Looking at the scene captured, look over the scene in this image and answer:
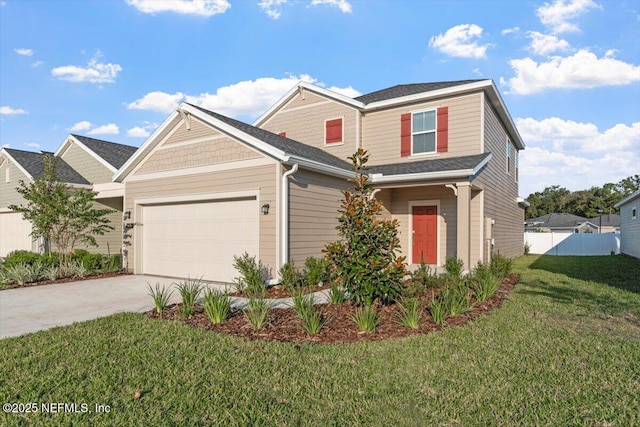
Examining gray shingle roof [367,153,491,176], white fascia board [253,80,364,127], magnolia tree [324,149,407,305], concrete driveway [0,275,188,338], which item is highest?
white fascia board [253,80,364,127]

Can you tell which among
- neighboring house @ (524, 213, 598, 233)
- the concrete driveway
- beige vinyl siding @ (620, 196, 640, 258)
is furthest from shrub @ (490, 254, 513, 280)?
neighboring house @ (524, 213, 598, 233)

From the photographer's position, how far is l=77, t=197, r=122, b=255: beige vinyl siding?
15789 millimetres

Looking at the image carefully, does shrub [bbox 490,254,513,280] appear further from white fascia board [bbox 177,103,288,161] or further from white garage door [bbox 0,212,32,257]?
white garage door [bbox 0,212,32,257]

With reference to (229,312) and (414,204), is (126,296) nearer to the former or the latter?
(229,312)

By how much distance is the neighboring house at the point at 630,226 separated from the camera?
17922 mm

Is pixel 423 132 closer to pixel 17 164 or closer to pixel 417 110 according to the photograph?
pixel 417 110

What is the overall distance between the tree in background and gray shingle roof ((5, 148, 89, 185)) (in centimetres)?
5606

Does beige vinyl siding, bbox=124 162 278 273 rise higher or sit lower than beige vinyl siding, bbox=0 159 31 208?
lower

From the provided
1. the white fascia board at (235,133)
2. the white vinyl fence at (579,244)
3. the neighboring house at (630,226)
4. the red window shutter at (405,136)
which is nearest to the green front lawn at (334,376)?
the white fascia board at (235,133)

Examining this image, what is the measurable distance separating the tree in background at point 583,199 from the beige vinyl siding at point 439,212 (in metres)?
47.2

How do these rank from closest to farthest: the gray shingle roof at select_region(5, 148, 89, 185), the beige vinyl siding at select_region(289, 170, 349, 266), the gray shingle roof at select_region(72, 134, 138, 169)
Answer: the beige vinyl siding at select_region(289, 170, 349, 266) < the gray shingle roof at select_region(5, 148, 89, 185) < the gray shingle roof at select_region(72, 134, 138, 169)

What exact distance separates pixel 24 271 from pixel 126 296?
4.38 meters

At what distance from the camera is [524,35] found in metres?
12.5

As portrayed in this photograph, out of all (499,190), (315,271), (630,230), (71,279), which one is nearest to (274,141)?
(315,271)
